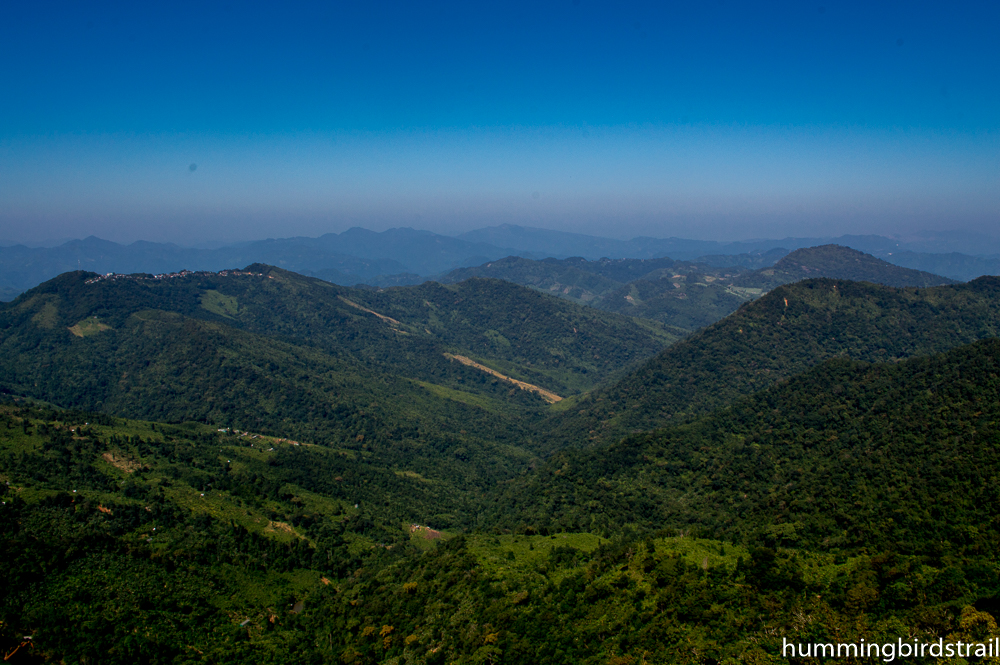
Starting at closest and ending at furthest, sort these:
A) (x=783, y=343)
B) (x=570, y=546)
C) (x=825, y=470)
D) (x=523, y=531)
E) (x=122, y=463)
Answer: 1. (x=570, y=546)
2. (x=825, y=470)
3. (x=523, y=531)
4. (x=122, y=463)
5. (x=783, y=343)

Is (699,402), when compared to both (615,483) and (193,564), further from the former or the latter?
(193,564)

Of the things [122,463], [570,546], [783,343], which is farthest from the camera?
[783,343]

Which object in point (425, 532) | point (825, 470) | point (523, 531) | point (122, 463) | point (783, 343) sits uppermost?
point (783, 343)

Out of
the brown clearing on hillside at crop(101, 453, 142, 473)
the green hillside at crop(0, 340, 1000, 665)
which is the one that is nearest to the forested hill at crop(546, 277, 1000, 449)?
the green hillside at crop(0, 340, 1000, 665)

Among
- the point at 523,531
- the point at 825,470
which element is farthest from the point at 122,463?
the point at 825,470

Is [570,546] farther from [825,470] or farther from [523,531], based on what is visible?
[825,470]

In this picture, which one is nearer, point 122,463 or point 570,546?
point 570,546
